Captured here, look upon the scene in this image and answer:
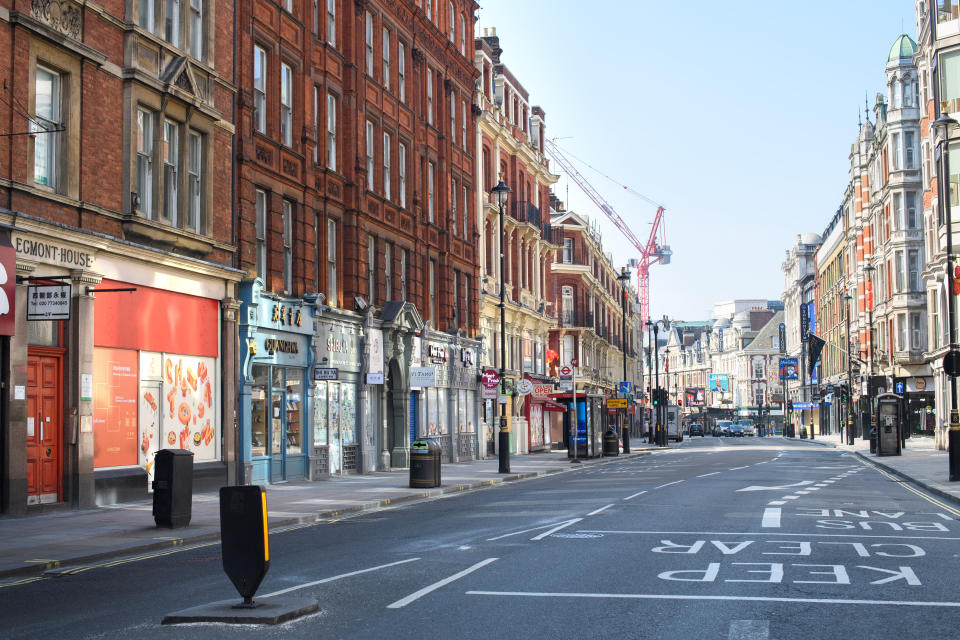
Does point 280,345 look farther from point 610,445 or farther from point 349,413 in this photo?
point 610,445

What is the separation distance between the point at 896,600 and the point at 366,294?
2592 cm

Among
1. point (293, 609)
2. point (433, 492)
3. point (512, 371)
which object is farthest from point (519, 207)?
point (293, 609)

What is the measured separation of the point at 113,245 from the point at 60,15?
171 inches

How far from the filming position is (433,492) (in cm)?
2525

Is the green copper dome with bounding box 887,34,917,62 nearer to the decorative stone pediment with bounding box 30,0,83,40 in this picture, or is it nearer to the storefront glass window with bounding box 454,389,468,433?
the storefront glass window with bounding box 454,389,468,433

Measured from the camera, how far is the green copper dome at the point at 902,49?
68312mm

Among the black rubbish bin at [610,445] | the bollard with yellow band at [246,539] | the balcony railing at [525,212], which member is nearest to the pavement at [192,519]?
the bollard with yellow band at [246,539]

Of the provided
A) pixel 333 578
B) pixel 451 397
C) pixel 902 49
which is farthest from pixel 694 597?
pixel 902 49

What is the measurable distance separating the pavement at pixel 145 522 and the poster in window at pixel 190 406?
121cm

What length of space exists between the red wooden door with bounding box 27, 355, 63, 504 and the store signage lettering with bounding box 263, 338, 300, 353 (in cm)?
786

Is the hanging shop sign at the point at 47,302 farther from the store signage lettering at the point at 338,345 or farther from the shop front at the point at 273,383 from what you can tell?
the store signage lettering at the point at 338,345

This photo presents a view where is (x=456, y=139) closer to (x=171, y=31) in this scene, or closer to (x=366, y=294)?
(x=366, y=294)

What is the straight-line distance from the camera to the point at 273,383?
92.8 feet

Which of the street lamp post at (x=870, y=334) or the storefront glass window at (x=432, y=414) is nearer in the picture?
the storefront glass window at (x=432, y=414)
